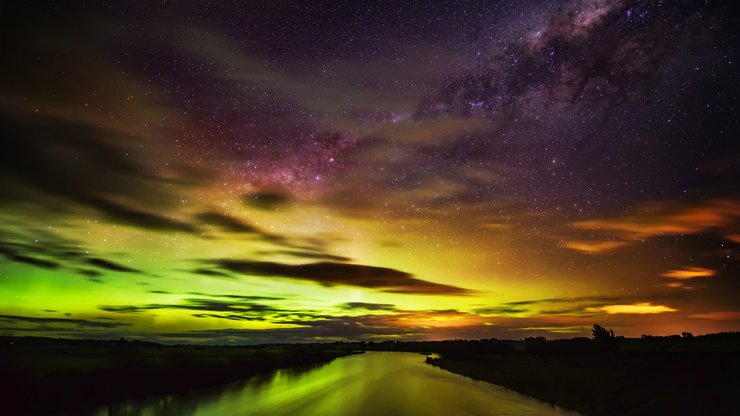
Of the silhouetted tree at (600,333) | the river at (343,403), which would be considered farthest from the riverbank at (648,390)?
the silhouetted tree at (600,333)

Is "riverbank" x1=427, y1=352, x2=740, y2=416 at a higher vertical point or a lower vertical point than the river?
higher

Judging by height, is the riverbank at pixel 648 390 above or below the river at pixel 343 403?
above

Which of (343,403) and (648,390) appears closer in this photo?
(343,403)

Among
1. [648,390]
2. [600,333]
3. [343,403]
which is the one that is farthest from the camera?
[600,333]

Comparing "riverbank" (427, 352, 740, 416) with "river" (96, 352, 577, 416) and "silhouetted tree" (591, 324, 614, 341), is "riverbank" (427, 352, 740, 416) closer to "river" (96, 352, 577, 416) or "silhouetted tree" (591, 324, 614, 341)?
"river" (96, 352, 577, 416)

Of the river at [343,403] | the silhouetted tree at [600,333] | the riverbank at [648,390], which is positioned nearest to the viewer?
the riverbank at [648,390]

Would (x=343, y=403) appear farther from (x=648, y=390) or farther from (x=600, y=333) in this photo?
(x=600, y=333)

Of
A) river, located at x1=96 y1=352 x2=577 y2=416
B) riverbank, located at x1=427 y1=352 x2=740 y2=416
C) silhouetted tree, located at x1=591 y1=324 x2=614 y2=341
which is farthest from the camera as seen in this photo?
silhouetted tree, located at x1=591 y1=324 x2=614 y2=341

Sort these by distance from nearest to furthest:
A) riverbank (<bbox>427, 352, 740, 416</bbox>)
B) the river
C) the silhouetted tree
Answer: riverbank (<bbox>427, 352, 740, 416</bbox>), the river, the silhouetted tree

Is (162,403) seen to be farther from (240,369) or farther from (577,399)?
(240,369)

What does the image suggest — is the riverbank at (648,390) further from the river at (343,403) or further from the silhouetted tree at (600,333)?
the silhouetted tree at (600,333)

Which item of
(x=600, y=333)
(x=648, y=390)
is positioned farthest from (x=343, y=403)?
(x=600, y=333)

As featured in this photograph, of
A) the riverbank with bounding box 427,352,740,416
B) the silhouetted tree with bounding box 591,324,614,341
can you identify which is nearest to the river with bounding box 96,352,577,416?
the riverbank with bounding box 427,352,740,416

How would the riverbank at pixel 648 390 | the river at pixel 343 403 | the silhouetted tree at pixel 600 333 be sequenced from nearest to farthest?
the riverbank at pixel 648 390 < the river at pixel 343 403 < the silhouetted tree at pixel 600 333
